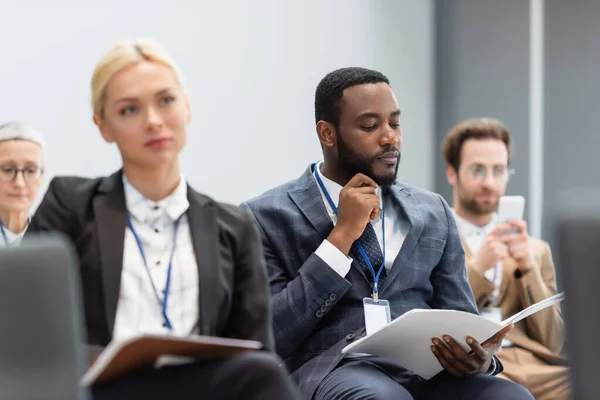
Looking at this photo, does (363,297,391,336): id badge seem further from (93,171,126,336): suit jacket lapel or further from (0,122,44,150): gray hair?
(0,122,44,150): gray hair

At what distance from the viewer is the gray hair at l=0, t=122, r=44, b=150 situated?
355 cm

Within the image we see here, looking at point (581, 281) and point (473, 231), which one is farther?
point (473, 231)

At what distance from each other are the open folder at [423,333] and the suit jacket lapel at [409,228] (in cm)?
24

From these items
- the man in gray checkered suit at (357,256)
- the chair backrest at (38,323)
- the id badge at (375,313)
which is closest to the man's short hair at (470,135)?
the man in gray checkered suit at (357,256)

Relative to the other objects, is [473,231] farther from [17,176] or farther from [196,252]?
[196,252]

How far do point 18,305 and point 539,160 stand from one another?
5.28m

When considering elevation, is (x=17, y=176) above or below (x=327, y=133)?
below

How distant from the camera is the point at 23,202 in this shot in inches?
136

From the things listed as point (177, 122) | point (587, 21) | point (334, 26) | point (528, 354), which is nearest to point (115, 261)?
point (177, 122)

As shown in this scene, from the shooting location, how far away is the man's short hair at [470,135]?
449 cm

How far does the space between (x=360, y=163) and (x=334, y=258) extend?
35 cm

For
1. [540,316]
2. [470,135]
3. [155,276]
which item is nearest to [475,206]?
[470,135]

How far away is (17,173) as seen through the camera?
350 centimetres

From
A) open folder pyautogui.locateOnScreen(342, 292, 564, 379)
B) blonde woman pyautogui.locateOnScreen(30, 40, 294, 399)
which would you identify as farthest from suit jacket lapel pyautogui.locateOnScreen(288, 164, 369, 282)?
blonde woman pyautogui.locateOnScreen(30, 40, 294, 399)
